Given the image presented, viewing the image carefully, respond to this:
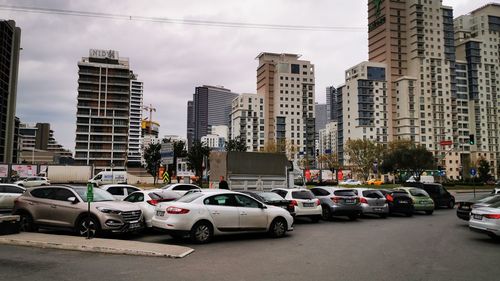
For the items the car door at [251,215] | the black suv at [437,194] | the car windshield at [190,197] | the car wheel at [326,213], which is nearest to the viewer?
the car windshield at [190,197]

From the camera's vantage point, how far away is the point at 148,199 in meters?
14.5

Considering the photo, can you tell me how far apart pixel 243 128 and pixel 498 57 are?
97.9m

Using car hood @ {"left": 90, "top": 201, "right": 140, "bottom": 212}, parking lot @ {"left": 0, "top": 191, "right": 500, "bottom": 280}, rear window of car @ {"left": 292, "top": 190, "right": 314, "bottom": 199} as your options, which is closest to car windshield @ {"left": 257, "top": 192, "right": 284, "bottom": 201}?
rear window of car @ {"left": 292, "top": 190, "right": 314, "bottom": 199}

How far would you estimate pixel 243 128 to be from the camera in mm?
149875

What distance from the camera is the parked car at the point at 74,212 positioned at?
39.0 ft

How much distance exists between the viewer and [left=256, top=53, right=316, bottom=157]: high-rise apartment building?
495ft

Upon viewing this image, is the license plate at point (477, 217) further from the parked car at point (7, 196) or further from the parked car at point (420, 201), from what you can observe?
the parked car at point (7, 196)

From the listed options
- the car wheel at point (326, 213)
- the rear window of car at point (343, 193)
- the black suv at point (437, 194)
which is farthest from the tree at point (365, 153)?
the car wheel at point (326, 213)

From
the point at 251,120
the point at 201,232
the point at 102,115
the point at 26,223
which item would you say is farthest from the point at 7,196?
the point at 251,120

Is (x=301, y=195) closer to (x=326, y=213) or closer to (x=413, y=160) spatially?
(x=326, y=213)

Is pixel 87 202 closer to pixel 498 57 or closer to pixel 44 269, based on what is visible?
pixel 44 269

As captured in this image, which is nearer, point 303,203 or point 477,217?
point 477,217

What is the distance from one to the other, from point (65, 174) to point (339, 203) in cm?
5672

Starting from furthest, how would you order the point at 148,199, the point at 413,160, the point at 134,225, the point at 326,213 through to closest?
the point at 413,160
the point at 326,213
the point at 148,199
the point at 134,225
